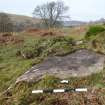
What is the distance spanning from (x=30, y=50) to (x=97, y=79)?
464 cm

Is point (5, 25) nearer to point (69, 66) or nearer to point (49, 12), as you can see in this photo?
point (49, 12)

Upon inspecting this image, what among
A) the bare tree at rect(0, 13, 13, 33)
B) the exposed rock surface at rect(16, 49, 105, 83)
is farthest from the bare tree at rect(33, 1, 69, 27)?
the exposed rock surface at rect(16, 49, 105, 83)

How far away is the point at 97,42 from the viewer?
26.8 ft

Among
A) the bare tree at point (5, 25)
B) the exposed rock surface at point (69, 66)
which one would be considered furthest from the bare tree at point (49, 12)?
the exposed rock surface at point (69, 66)

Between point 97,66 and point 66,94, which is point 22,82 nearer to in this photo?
point 66,94

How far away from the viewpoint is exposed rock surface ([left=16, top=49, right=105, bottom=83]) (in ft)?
20.6

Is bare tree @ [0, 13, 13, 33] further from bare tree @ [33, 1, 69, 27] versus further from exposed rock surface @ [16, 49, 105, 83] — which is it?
exposed rock surface @ [16, 49, 105, 83]

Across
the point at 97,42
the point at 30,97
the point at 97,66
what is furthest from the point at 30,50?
the point at 30,97

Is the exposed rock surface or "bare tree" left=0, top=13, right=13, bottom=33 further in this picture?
"bare tree" left=0, top=13, right=13, bottom=33

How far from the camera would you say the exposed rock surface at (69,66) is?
6.27 metres

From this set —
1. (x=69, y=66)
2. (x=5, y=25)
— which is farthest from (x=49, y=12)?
(x=69, y=66)

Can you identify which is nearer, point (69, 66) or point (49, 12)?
point (69, 66)

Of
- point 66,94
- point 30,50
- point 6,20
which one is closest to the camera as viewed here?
point 66,94

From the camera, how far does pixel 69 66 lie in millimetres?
6754
